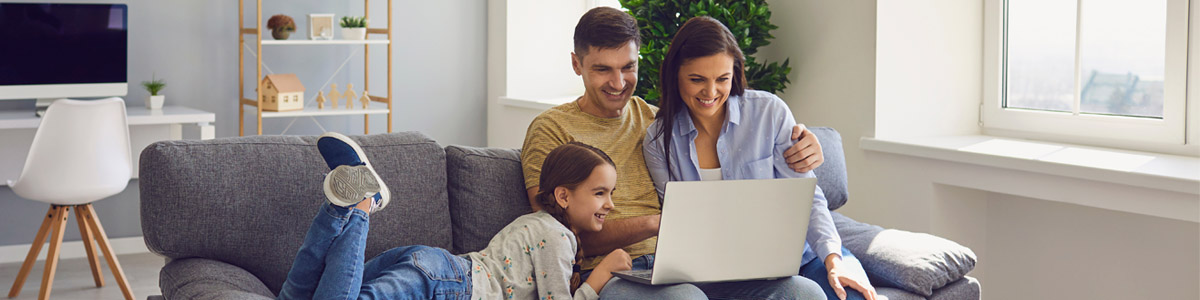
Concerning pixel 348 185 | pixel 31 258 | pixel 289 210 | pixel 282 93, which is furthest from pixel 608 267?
pixel 282 93

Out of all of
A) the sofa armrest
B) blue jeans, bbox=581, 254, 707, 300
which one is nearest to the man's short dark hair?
blue jeans, bbox=581, 254, 707, 300

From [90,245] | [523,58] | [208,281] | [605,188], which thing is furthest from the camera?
[523,58]

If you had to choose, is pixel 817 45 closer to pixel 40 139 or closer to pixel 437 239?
pixel 437 239

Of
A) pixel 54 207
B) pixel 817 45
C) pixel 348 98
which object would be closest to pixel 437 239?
pixel 817 45

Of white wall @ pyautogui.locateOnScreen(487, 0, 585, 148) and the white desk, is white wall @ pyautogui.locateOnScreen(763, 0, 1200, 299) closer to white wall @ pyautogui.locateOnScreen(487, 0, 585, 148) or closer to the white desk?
white wall @ pyautogui.locateOnScreen(487, 0, 585, 148)

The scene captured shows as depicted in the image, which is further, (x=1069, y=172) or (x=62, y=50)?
(x=62, y=50)

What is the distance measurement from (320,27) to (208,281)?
2866 millimetres

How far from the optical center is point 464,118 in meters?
5.23

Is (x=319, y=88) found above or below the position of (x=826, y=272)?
above

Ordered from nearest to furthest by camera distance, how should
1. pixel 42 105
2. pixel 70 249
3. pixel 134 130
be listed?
pixel 42 105
pixel 134 130
pixel 70 249

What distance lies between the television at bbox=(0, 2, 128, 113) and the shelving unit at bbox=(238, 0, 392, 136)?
0.47 metres

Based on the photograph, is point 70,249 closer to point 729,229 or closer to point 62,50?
point 62,50

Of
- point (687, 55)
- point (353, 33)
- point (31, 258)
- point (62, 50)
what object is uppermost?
point (353, 33)

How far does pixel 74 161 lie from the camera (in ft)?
11.3
